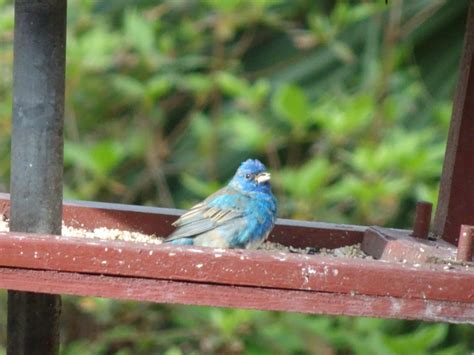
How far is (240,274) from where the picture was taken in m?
2.25

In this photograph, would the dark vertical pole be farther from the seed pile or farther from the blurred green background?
the blurred green background

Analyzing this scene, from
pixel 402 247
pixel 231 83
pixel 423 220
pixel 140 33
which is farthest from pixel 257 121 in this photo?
pixel 402 247

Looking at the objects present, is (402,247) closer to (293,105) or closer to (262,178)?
(262,178)

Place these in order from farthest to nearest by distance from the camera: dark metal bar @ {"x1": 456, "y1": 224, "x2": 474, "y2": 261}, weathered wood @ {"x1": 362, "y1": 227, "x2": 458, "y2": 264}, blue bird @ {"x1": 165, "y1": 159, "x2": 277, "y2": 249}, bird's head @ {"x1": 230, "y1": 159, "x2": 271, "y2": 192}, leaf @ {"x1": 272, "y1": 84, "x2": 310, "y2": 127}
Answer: leaf @ {"x1": 272, "y1": 84, "x2": 310, "y2": 127}, bird's head @ {"x1": 230, "y1": 159, "x2": 271, "y2": 192}, blue bird @ {"x1": 165, "y1": 159, "x2": 277, "y2": 249}, weathered wood @ {"x1": 362, "y1": 227, "x2": 458, "y2": 264}, dark metal bar @ {"x1": 456, "y1": 224, "x2": 474, "y2": 261}

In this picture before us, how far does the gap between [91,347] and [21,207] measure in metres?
2.95

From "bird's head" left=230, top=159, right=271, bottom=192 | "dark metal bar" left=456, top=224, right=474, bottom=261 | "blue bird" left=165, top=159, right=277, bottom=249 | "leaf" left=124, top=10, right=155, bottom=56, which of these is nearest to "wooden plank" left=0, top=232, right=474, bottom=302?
"dark metal bar" left=456, top=224, right=474, bottom=261

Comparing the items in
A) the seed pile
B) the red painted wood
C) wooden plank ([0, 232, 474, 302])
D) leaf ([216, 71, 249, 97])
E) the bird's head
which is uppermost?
leaf ([216, 71, 249, 97])

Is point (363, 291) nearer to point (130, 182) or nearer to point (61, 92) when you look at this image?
point (61, 92)

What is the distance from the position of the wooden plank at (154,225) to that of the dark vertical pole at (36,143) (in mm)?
438

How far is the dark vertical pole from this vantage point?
2518 millimetres

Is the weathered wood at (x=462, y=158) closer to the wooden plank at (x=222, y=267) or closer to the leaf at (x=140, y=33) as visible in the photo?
the wooden plank at (x=222, y=267)

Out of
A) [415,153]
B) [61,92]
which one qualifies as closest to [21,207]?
[61,92]

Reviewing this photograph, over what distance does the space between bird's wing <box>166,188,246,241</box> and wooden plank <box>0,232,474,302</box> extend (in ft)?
1.88

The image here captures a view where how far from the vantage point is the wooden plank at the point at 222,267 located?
88.2 inches
